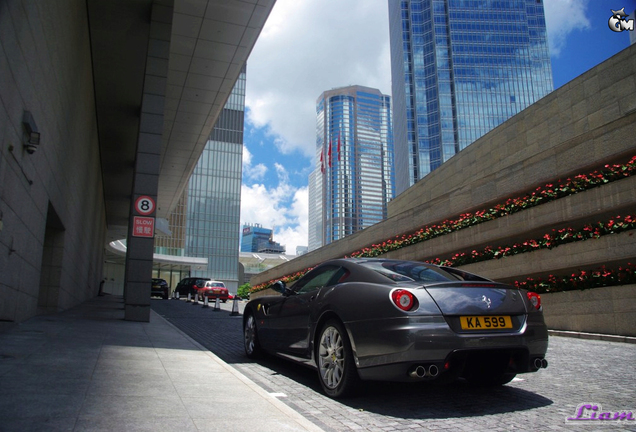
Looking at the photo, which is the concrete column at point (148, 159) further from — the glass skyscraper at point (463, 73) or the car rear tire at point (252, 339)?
the glass skyscraper at point (463, 73)

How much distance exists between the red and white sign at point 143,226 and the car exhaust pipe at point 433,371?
10.3m

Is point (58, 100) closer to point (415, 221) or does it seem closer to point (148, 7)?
point (148, 7)

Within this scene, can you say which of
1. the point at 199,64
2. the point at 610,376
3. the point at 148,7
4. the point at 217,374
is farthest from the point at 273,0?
the point at 610,376

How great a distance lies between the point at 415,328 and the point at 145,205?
10.5 meters

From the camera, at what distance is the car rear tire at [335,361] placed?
4320 millimetres

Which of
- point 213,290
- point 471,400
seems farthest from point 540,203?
point 213,290

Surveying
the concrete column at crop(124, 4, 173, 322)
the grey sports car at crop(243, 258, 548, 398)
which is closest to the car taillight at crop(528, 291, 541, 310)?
the grey sports car at crop(243, 258, 548, 398)

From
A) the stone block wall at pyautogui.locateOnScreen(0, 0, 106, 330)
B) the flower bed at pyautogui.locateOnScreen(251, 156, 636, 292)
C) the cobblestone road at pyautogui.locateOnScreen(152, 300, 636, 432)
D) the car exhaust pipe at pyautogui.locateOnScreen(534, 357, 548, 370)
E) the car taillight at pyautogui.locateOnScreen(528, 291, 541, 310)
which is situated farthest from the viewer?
the flower bed at pyautogui.locateOnScreen(251, 156, 636, 292)

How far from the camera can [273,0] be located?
13734 mm

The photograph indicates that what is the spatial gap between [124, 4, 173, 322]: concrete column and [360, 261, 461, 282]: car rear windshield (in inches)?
357

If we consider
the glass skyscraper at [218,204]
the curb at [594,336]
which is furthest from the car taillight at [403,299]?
the glass skyscraper at [218,204]

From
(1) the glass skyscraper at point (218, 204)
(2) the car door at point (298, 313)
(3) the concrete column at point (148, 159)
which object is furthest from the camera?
(1) the glass skyscraper at point (218, 204)

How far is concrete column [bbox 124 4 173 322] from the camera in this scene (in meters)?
12.5

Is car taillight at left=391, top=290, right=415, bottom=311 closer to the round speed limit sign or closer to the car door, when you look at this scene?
the car door
